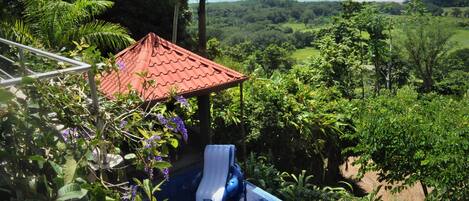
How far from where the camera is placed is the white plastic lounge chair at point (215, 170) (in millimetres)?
5647

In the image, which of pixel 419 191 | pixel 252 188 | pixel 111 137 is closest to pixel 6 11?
pixel 252 188

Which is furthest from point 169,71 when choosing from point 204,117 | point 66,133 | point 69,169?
point 69,169

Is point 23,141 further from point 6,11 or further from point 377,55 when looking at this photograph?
point 377,55

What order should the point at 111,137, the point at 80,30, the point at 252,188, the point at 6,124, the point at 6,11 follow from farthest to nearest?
the point at 6,11 < the point at 80,30 < the point at 252,188 < the point at 111,137 < the point at 6,124

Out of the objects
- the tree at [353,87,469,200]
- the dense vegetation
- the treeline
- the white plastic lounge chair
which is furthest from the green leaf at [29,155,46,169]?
the treeline

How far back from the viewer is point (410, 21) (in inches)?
1249

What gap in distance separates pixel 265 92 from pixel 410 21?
27.6 metres

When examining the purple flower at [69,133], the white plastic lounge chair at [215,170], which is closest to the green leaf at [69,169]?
the purple flower at [69,133]

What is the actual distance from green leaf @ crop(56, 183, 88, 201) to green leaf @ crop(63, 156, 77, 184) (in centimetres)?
13

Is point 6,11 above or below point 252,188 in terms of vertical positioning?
above

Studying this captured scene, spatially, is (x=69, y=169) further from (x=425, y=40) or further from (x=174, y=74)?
(x=425, y=40)

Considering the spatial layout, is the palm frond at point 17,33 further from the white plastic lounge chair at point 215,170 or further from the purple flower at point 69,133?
the purple flower at point 69,133

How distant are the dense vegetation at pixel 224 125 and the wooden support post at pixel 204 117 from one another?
20.2 inches

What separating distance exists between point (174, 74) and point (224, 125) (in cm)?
220
